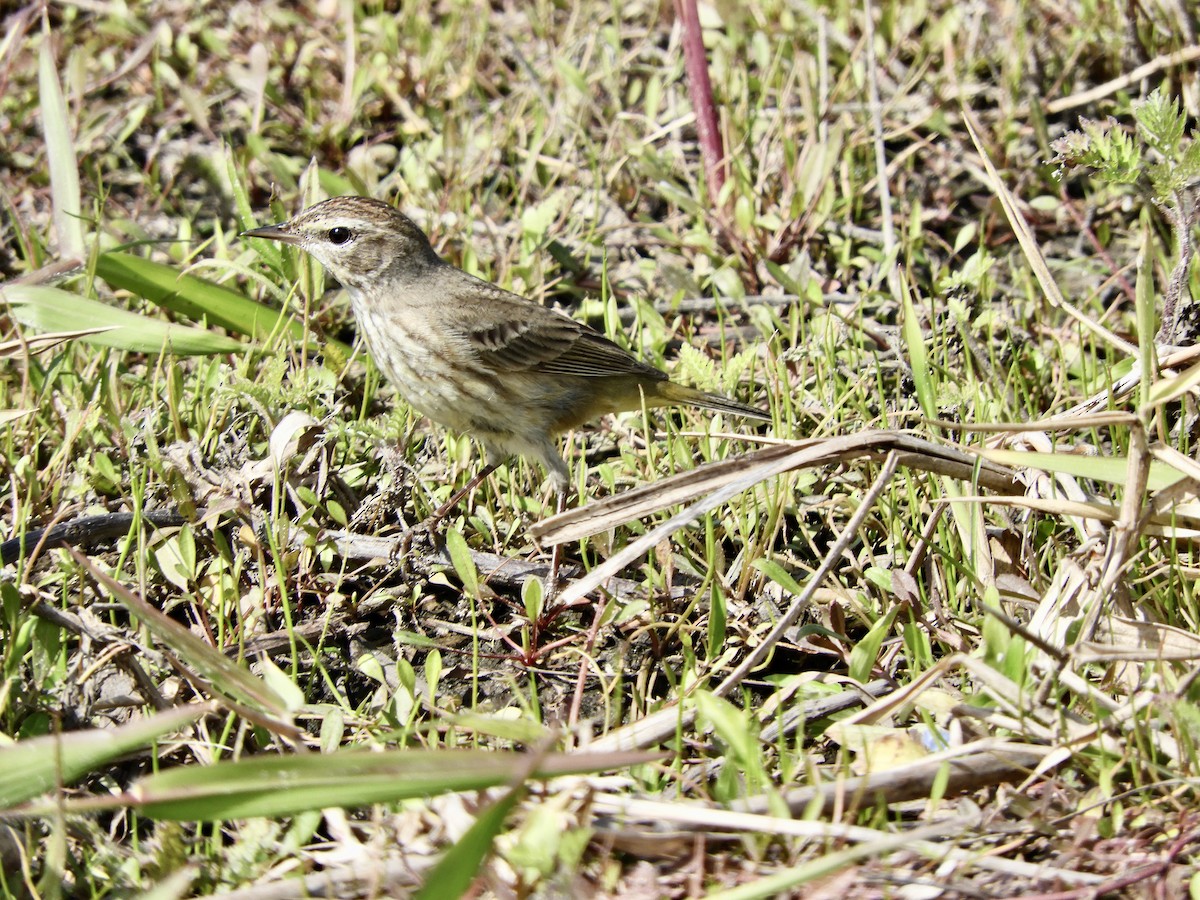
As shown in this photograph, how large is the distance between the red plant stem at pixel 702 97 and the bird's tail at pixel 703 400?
1420 millimetres

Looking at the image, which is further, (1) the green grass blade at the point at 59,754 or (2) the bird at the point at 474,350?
(2) the bird at the point at 474,350

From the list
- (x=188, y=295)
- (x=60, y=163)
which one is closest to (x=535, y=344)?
(x=188, y=295)

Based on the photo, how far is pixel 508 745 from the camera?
3.65 metres

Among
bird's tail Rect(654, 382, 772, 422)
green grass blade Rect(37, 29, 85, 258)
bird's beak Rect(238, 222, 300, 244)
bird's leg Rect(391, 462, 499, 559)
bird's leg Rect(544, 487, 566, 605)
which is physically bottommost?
bird's leg Rect(544, 487, 566, 605)

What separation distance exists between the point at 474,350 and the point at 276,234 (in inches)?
36.1

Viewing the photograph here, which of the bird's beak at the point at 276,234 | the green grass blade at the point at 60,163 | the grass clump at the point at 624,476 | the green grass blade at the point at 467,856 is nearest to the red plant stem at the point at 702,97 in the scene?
the grass clump at the point at 624,476

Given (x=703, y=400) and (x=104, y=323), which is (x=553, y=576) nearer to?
(x=703, y=400)

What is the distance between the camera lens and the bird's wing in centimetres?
509

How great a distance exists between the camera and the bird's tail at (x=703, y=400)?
494 cm

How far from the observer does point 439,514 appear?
4.60 m

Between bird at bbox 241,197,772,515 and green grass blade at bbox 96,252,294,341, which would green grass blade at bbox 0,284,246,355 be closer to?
green grass blade at bbox 96,252,294,341

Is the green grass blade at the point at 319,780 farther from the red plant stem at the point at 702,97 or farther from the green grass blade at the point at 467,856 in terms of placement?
the red plant stem at the point at 702,97

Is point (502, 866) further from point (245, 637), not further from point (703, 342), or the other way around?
point (703, 342)

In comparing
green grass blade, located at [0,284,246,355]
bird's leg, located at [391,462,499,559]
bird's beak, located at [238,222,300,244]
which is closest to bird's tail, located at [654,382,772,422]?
bird's leg, located at [391,462,499,559]
